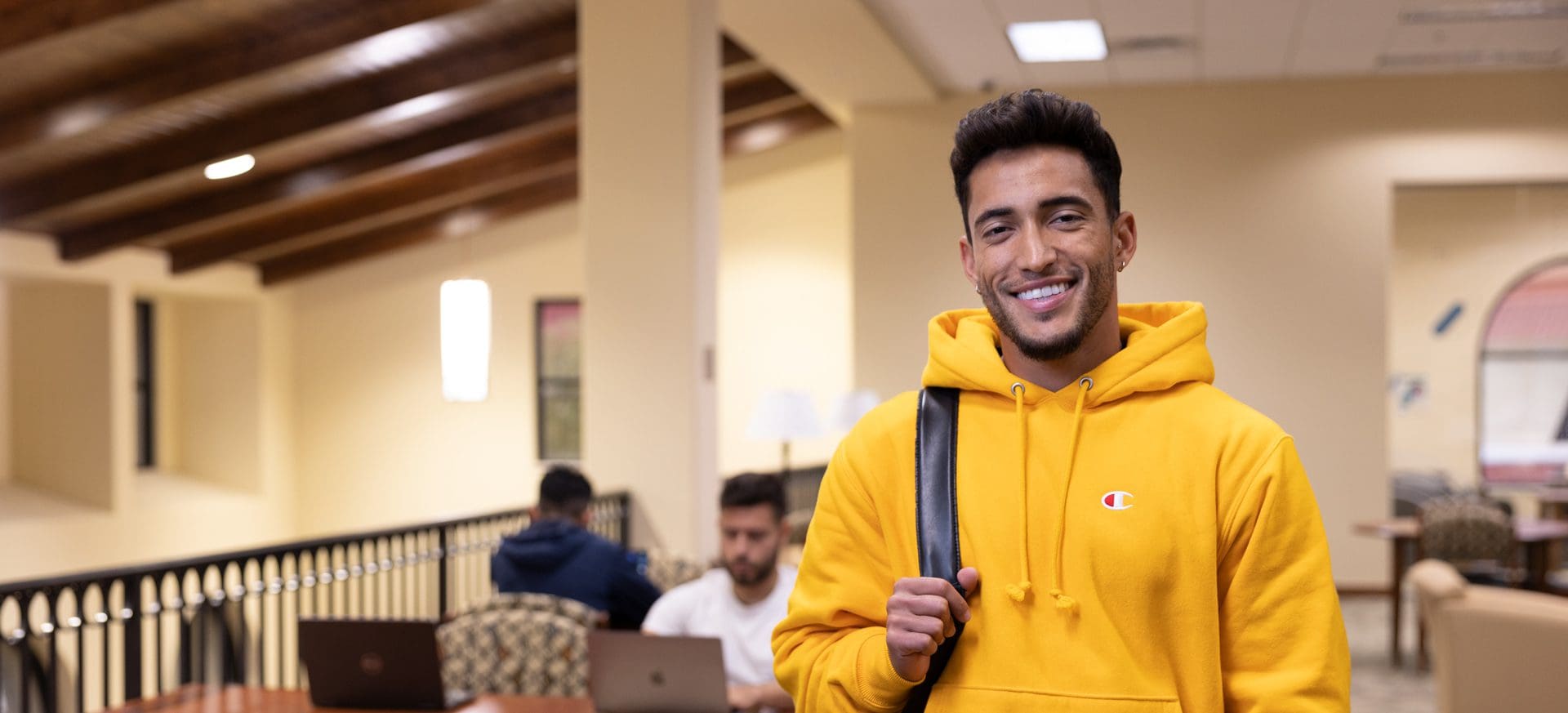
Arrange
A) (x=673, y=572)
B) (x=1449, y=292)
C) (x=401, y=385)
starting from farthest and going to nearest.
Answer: (x=1449, y=292) < (x=401, y=385) < (x=673, y=572)

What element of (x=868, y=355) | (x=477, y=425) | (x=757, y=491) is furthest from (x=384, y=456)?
(x=757, y=491)

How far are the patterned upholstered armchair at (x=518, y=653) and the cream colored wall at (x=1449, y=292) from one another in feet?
37.8

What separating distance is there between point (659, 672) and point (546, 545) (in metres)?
1.58

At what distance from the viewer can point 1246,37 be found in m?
7.96

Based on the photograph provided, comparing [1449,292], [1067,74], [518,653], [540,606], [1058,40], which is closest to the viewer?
[518,653]

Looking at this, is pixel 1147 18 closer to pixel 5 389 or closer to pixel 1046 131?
pixel 1046 131

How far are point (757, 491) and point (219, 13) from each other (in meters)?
4.54

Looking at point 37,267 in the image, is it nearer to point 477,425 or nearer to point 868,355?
point 477,425

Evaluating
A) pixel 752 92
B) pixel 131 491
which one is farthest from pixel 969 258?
pixel 131 491

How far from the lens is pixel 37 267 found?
9570 mm

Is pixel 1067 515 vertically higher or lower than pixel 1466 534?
higher

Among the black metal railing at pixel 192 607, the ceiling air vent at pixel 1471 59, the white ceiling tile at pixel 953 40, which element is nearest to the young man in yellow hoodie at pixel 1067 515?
the black metal railing at pixel 192 607

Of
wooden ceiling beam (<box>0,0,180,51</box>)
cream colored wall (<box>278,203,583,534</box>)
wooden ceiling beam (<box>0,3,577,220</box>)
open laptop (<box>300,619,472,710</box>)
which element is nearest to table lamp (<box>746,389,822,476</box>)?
wooden ceiling beam (<box>0,3,577,220</box>)

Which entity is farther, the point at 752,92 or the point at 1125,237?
the point at 752,92
